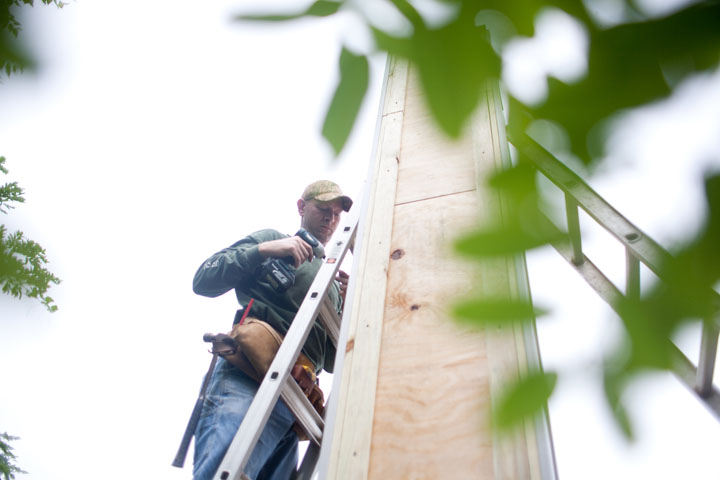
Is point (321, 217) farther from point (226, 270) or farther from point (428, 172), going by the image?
point (428, 172)

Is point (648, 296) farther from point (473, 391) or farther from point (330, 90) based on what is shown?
point (473, 391)

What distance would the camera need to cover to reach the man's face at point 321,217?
2459 millimetres

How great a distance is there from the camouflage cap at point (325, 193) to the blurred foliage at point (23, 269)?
207 centimetres

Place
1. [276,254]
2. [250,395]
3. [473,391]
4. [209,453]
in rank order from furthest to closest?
[276,254], [250,395], [209,453], [473,391]

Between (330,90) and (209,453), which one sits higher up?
(330,90)

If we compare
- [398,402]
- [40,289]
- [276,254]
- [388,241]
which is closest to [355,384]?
[398,402]

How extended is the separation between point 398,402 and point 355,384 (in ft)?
0.38

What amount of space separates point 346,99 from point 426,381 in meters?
0.87

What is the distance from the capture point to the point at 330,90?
1.47 ft

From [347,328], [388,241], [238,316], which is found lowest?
[347,328]

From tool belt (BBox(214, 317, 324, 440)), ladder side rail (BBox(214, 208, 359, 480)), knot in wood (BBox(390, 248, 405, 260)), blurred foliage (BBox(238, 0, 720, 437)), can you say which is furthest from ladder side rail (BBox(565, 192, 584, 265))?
tool belt (BBox(214, 317, 324, 440))

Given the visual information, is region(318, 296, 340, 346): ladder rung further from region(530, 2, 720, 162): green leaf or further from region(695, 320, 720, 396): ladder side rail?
region(530, 2, 720, 162): green leaf

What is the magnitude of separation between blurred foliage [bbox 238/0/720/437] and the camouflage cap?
6.51 ft

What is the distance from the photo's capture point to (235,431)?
1.59 meters
